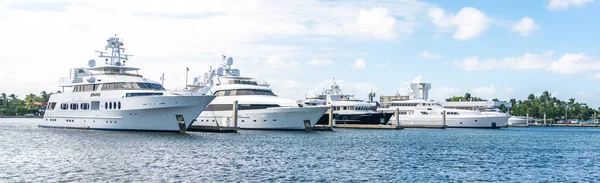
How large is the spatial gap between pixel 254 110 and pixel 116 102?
54.4 feet

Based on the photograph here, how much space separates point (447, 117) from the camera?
102125 millimetres

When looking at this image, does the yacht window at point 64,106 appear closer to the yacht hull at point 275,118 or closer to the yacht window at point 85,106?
the yacht window at point 85,106

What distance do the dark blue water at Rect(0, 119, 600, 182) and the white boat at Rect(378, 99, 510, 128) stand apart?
50919 millimetres

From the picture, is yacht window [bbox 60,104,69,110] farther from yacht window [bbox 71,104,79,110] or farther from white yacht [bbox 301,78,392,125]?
white yacht [bbox 301,78,392,125]

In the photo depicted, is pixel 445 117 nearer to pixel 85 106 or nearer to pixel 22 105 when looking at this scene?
pixel 85 106

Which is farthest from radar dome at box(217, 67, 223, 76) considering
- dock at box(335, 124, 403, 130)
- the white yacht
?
dock at box(335, 124, 403, 130)

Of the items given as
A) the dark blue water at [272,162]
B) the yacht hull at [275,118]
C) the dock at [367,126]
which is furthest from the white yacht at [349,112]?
the dark blue water at [272,162]

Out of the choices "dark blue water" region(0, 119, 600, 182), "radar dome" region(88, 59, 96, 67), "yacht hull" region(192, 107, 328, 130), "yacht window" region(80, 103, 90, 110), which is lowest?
"dark blue water" region(0, 119, 600, 182)

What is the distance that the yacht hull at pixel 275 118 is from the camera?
69.5m

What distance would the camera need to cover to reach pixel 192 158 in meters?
36.2

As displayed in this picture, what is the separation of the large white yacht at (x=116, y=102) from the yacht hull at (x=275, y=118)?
11819mm

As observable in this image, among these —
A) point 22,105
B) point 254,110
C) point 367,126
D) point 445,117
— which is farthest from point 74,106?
point 22,105

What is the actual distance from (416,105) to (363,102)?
13830 mm

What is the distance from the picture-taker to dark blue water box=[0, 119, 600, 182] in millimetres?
29406
